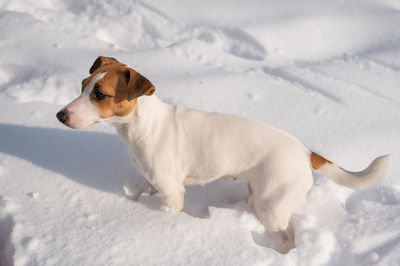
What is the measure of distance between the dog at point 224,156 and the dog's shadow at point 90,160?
380 millimetres

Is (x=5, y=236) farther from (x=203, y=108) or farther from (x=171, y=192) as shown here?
(x=203, y=108)

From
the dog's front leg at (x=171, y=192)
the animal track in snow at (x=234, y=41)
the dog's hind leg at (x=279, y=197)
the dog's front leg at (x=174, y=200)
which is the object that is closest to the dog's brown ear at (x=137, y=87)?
the dog's front leg at (x=171, y=192)

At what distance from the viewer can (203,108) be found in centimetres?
295

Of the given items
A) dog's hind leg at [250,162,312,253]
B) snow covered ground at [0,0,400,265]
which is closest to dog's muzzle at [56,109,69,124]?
snow covered ground at [0,0,400,265]

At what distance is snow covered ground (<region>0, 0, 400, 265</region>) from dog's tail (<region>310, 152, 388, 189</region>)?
361 millimetres

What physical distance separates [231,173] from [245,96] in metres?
1.15

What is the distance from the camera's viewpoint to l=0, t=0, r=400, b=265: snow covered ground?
6.43 ft

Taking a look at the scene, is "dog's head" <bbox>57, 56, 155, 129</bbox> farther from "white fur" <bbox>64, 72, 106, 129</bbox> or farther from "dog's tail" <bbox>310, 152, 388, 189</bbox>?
"dog's tail" <bbox>310, 152, 388, 189</bbox>

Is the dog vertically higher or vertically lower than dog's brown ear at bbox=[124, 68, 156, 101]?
lower

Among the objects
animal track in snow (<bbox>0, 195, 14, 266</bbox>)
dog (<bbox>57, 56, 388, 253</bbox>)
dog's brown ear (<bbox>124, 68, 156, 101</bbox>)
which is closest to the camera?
dog's brown ear (<bbox>124, 68, 156, 101</bbox>)

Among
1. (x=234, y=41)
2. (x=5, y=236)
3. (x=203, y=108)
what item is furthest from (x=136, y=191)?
(x=234, y=41)

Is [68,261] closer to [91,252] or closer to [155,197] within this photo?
[91,252]

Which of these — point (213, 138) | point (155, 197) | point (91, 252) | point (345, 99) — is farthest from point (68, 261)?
point (345, 99)

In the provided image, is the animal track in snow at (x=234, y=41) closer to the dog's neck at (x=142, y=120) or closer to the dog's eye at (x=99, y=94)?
the dog's neck at (x=142, y=120)
